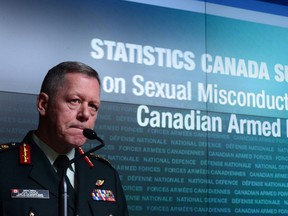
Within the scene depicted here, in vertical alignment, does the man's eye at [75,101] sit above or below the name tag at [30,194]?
above

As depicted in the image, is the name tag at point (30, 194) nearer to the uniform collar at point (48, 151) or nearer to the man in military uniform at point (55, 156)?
the man in military uniform at point (55, 156)

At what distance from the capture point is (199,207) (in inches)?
129

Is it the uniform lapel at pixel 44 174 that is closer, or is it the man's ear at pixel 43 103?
the uniform lapel at pixel 44 174

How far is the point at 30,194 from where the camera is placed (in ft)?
6.01

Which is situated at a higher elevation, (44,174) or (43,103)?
(43,103)

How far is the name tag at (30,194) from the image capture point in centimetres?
182

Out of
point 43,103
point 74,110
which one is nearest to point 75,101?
point 74,110

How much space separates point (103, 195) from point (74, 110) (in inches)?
13.2

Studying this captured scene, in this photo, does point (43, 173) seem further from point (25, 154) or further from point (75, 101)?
point (75, 101)

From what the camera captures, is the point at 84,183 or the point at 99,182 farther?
the point at 99,182

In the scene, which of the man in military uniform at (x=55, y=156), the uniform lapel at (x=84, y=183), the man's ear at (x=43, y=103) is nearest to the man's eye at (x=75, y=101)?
the man in military uniform at (x=55, y=156)

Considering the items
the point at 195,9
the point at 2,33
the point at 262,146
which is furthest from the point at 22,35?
the point at 262,146

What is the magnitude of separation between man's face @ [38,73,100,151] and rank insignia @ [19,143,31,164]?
3.2 inches

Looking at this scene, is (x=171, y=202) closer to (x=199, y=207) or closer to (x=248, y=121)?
(x=199, y=207)
